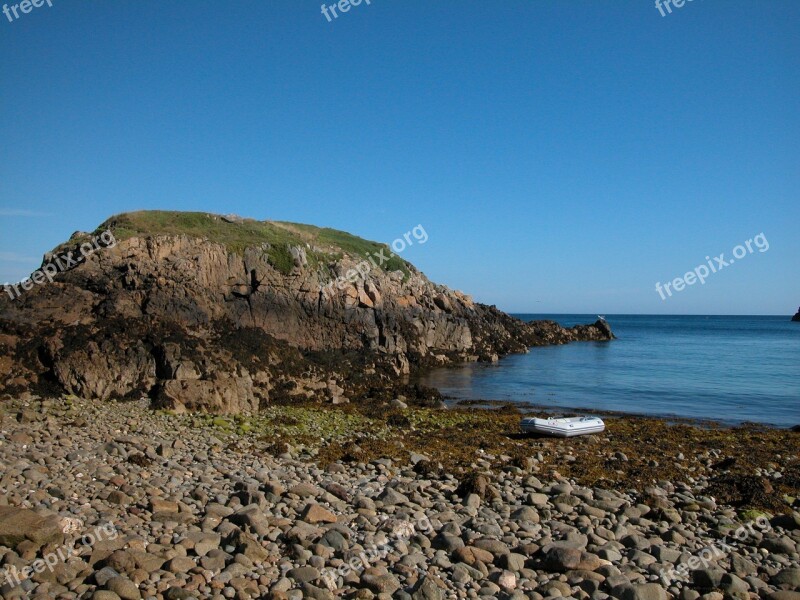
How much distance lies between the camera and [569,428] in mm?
20312

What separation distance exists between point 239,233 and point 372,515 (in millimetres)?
29612

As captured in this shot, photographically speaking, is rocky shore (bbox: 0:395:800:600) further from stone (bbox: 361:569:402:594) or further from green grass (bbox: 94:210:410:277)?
green grass (bbox: 94:210:410:277)

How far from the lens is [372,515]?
11.4m

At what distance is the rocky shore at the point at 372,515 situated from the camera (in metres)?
8.55

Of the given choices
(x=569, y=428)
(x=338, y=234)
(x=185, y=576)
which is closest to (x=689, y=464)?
(x=569, y=428)

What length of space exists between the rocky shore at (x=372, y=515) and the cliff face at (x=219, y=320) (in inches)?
142

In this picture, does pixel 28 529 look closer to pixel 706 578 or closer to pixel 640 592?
pixel 640 592

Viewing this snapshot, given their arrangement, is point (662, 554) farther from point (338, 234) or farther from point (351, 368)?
point (338, 234)

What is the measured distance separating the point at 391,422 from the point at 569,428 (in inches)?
265

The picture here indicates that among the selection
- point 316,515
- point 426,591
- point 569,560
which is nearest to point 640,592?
point 569,560

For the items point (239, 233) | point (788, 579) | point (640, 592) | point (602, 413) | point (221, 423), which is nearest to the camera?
point (640, 592)

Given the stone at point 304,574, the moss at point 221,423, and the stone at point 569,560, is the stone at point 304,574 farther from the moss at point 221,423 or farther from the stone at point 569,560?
the moss at point 221,423

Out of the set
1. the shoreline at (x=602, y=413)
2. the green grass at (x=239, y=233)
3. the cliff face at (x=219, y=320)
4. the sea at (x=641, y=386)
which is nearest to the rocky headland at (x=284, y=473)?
the cliff face at (x=219, y=320)

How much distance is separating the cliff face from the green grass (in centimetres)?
13
